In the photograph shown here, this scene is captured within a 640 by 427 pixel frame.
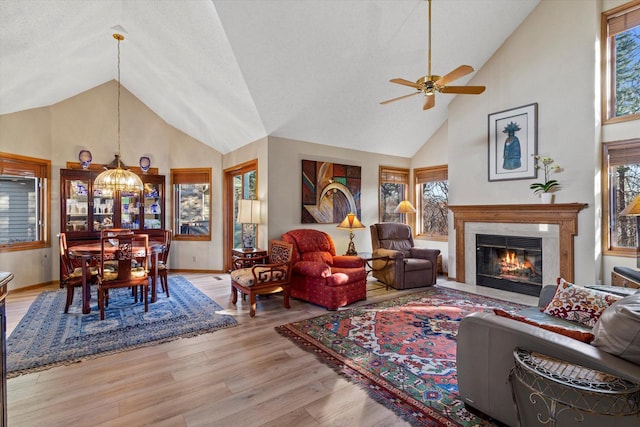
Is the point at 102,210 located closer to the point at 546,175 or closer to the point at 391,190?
the point at 391,190

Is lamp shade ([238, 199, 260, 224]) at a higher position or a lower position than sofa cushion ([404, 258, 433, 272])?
higher

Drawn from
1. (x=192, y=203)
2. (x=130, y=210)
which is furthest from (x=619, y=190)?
(x=130, y=210)

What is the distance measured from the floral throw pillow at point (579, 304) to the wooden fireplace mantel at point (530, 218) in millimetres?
2235

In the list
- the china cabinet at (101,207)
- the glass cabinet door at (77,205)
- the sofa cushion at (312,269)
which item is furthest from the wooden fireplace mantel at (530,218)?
the glass cabinet door at (77,205)

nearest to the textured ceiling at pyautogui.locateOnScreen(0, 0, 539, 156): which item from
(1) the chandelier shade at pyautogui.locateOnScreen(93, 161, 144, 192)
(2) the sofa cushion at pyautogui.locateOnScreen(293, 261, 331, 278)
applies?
(1) the chandelier shade at pyautogui.locateOnScreen(93, 161, 144, 192)

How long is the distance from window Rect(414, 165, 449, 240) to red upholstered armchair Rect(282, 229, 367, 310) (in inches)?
104

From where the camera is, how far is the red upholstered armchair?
13.1ft

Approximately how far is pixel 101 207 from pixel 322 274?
4.91m

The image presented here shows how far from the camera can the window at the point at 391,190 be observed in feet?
21.8

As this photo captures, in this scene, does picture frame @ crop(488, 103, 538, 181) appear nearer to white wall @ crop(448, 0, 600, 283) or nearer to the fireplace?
white wall @ crop(448, 0, 600, 283)

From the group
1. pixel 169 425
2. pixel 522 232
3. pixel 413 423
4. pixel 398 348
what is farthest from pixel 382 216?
pixel 169 425

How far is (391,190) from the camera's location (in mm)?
6812

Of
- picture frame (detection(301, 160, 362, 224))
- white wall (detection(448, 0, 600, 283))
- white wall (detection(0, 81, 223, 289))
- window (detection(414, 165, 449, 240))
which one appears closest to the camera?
white wall (detection(448, 0, 600, 283))

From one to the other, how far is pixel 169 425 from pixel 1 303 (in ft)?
3.74
